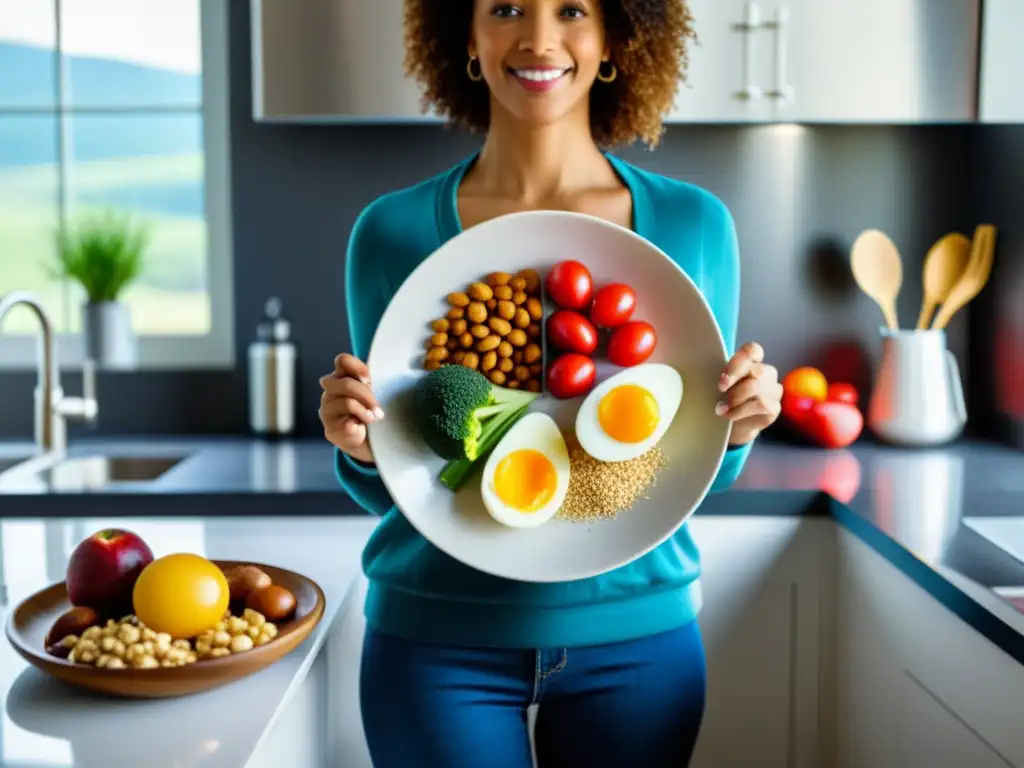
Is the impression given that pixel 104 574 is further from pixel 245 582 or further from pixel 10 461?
pixel 10 461

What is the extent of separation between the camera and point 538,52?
123cm

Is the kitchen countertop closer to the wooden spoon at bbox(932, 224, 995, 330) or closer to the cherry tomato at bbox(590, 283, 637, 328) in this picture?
the wooden spoon at bbox(932, 224, 995, 330)

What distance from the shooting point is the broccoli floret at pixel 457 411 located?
1.16m

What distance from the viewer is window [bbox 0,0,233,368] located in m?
2.54

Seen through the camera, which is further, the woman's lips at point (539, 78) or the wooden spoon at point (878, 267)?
the wooden spoon at point (878, 267)

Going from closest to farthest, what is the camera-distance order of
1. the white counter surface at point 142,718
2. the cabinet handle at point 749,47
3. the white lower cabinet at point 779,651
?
the white counter surface at point 142,718, the white lower cabinet at point 779,651, the cabinet handle at point 749,47

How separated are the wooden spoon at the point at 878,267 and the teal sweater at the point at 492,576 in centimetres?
128

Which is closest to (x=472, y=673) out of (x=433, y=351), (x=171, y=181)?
(x=433, y=351)

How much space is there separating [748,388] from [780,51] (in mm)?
1185

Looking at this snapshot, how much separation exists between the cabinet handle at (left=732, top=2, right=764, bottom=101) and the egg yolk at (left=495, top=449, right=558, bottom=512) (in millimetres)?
1194

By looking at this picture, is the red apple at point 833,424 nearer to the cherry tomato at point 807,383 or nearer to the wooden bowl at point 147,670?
the cherry tomato at point 807,383

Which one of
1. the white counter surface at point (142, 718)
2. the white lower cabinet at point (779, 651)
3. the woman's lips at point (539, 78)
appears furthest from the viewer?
the white lower cabinet at point (779, 651)

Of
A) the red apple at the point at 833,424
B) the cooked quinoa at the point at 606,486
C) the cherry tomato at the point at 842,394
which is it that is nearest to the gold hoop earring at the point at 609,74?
the cooked quinoa at the point at 606,486

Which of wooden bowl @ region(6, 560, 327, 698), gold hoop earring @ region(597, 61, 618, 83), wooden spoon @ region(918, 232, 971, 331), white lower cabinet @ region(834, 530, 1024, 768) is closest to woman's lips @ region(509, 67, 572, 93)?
gold hoop earring @ region(597, 61, 618, 83)
